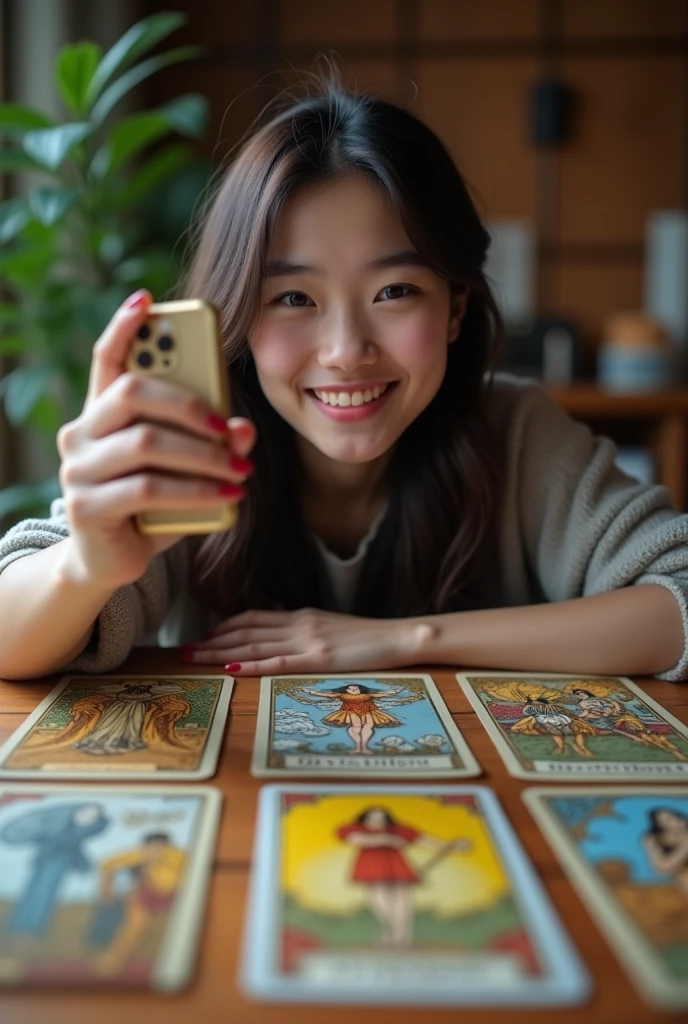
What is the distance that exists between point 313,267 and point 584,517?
431mm

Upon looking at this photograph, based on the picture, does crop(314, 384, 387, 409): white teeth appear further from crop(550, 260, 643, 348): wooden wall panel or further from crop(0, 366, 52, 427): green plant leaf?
crop(550, 260, 643, 348): wooden wall panel

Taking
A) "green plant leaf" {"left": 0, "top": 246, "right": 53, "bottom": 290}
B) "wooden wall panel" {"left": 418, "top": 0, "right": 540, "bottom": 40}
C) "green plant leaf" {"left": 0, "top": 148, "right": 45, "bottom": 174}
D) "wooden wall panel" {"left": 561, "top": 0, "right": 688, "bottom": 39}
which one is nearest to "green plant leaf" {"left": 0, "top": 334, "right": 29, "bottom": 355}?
"green plant leaf" {"left": 0, "top": 246, "right": 53, "bottom": 290}

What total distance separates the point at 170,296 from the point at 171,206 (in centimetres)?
136

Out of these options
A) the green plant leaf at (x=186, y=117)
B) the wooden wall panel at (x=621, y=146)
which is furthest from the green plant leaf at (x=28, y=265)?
the wooden wall panel at (x=621, y=146)

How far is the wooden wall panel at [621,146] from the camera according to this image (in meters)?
3.37

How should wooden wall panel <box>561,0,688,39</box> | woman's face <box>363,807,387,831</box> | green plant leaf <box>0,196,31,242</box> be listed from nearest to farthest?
woman's face <box>363,807,387,831</box> → green plant leaf <box>0,196,31,242</box> → wooden wall panel <box>561,0,688,39</box>

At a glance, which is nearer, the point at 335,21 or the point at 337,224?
the point at 337,224

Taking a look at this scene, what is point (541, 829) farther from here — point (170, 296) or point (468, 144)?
point (468, 144)

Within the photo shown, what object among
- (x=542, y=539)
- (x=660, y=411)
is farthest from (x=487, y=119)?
(x=542, y=539)

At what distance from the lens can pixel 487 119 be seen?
344cm

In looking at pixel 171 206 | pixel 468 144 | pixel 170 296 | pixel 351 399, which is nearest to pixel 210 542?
pixel 351 399

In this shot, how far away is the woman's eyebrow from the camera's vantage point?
97 centimetres

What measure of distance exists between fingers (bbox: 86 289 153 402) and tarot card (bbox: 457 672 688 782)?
40cm

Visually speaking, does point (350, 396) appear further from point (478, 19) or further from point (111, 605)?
point (478, 19)
